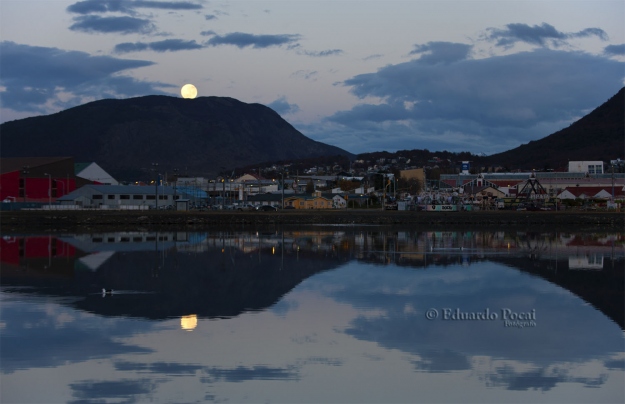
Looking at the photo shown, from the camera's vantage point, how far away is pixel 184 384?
32.2 ft

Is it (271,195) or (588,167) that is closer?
(271,195)

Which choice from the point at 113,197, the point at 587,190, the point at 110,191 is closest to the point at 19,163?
the point at 110,191

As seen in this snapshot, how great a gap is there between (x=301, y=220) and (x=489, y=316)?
41861mm

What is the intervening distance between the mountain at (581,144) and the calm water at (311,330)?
12675 cm

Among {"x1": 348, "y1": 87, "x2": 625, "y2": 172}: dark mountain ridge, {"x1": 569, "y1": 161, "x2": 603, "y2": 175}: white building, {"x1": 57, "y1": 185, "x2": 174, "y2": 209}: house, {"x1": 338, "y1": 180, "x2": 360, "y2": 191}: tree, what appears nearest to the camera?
{"x1": 57, "y1": 185, "x2": 174, "y2": 209}: house

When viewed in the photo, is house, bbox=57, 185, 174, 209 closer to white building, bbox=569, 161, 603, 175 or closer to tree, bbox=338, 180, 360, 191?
tree, bbox=338, 180, 360, 191

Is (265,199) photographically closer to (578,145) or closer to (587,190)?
(587,190)

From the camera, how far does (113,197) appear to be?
66.1 m

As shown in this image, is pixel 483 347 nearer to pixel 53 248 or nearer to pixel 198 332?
pixel 198 332

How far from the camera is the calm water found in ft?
32.0

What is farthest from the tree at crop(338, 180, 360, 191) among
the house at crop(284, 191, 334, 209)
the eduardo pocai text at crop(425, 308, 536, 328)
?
the eduardo pocai text at crop(425, 308, 536, 328)

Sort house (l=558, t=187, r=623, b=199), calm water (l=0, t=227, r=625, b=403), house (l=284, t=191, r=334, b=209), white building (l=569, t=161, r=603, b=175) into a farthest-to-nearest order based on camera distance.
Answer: white building (l=569, t=161, r=603, b=175) < house (l=558, t=187, r=623, b=199) < house (l=284, t=191, r=334, b=209) < calm water (l=0, t=227, r=625, b=403)

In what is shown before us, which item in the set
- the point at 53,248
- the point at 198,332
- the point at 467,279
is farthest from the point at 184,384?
the point at 53,248

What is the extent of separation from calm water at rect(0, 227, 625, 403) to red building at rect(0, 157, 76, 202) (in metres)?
45.0
